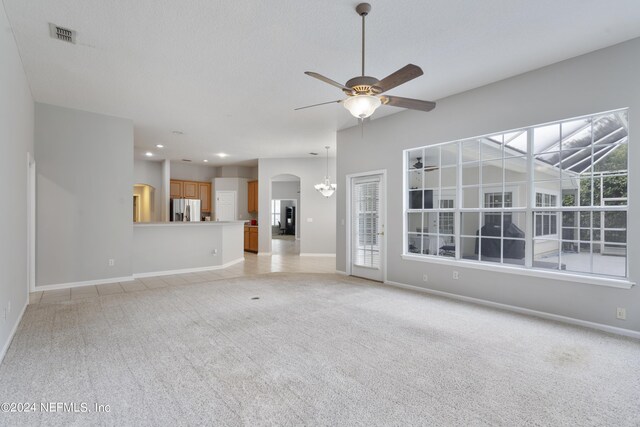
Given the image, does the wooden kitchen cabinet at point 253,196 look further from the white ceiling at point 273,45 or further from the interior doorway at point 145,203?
the white ceiling at point 273,45

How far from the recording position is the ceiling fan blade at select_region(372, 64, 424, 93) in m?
2.25

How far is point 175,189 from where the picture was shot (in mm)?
10297

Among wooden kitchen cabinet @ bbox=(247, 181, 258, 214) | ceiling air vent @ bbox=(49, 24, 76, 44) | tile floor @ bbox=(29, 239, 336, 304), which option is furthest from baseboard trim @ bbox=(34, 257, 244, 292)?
ceiling air vent @ bbox=(49, 24, 76, 44)

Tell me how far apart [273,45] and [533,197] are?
139 inches

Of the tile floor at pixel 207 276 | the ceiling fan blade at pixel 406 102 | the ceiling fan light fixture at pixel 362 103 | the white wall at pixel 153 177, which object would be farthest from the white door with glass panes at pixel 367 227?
the white wall at pixel 153 177

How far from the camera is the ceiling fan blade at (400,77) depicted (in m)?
2.25

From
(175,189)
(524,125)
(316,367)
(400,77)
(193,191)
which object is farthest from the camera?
(193,191)

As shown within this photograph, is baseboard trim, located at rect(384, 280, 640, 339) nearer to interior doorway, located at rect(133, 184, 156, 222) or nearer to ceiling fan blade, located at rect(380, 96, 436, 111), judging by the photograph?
ceiling fan blade, located at rect(380, 96, 436, 111)

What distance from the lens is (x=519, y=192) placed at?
4.07 meters

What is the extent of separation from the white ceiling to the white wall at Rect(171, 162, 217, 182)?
5.46 metres

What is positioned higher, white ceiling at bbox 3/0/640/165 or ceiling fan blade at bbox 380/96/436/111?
white ceiling at bbox 3/0/640/165

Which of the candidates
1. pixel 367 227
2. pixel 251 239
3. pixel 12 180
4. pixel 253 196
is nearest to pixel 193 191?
pixel 253 196

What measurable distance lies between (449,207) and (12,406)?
4970mm

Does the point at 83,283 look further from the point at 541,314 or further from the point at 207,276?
the point at 541,314
